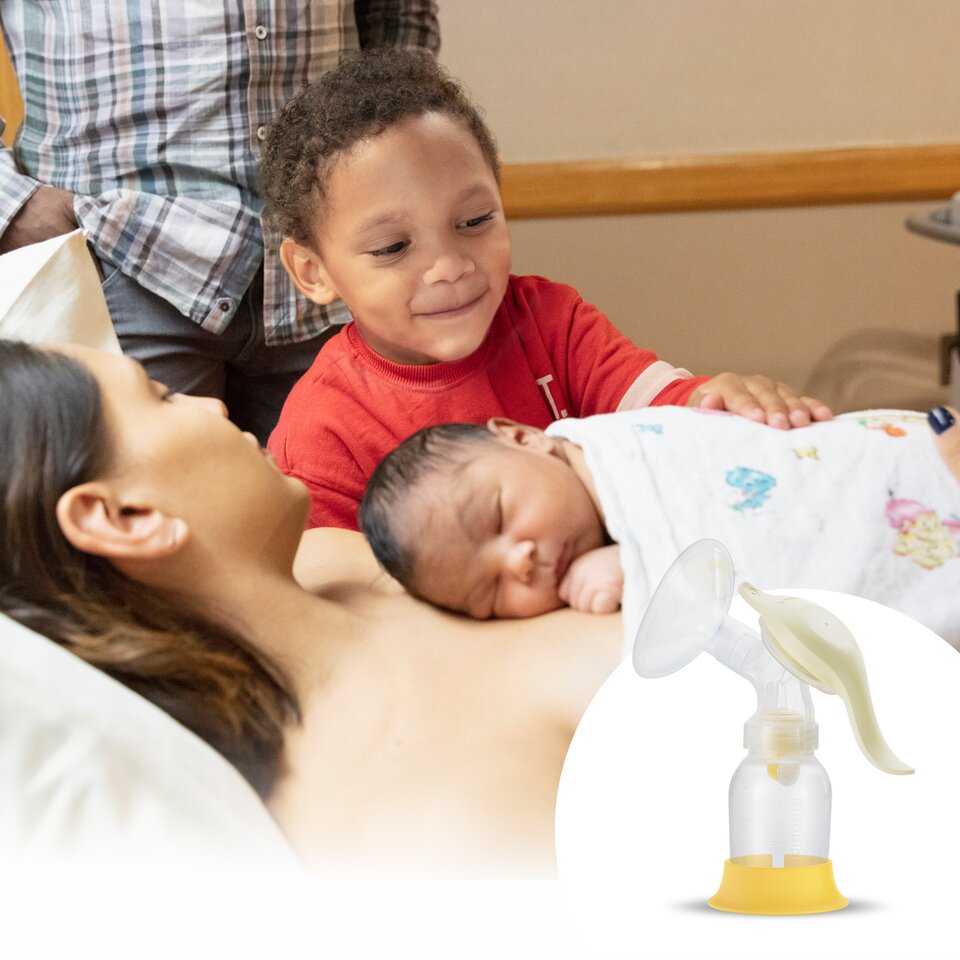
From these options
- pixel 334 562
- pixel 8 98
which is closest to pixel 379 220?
pixel 334 562

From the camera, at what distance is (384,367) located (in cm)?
81

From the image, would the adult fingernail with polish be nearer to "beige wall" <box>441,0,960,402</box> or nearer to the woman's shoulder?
A: the woman's shoulder

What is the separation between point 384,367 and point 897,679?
1.31ft

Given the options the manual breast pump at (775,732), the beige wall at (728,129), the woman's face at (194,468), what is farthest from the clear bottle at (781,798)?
the beige wall at (728,129)

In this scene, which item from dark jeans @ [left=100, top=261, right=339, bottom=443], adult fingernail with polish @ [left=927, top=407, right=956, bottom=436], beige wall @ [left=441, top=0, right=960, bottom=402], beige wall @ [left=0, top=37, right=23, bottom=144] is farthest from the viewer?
beige wall @ [left=0, top=37, right=23, bottom=144]

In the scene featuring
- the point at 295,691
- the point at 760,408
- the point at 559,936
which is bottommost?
the point at 559,936

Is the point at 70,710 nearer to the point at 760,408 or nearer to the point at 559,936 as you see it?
the point at 559,936

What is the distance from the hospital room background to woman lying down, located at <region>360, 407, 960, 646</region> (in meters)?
0.50

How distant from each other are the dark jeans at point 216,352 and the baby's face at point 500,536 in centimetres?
37

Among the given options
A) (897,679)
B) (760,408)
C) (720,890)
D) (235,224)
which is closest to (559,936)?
(720,890)

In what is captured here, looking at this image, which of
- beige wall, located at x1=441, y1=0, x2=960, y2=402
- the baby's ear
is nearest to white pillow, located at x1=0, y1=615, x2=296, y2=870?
the baby's ear

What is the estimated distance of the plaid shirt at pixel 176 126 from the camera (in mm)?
916

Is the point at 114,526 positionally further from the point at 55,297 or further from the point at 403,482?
the point at 55,297

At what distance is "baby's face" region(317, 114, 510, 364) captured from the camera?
75 cm
